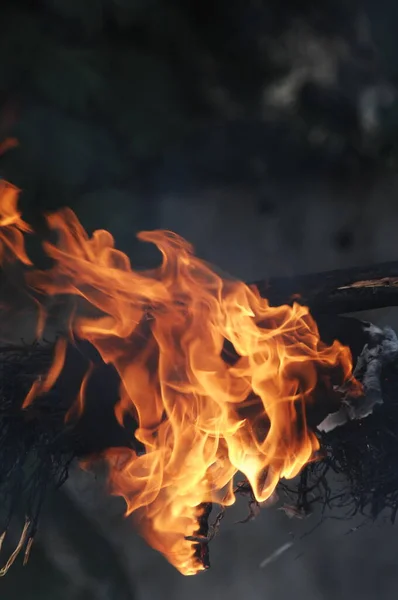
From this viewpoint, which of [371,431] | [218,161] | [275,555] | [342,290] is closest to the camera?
[371,431]

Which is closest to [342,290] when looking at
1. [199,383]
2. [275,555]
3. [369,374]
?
[369,374]

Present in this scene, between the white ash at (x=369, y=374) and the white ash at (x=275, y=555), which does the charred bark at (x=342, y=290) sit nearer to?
the white ash at (x=369, y=374)

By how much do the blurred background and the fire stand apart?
96 cm

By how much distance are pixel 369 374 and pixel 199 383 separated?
0.64 meters

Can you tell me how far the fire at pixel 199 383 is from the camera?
2.11m

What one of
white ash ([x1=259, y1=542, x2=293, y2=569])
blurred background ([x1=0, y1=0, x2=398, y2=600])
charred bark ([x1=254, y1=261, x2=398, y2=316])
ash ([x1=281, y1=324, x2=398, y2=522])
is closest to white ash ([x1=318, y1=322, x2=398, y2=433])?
ash ([x1=281, y1=324, x2=398, y2=522])

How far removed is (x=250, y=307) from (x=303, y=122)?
151 cm

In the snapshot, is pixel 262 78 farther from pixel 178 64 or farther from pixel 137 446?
pixel 137 446

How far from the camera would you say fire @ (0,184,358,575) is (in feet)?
6.91

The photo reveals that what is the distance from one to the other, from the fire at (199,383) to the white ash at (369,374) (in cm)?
6

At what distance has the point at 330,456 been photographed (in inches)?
88.1

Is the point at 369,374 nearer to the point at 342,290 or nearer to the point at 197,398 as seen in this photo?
the point at 342,290

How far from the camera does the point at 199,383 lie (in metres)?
2.14

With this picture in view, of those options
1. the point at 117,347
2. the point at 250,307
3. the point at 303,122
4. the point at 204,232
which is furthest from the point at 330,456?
the point at 303,122
